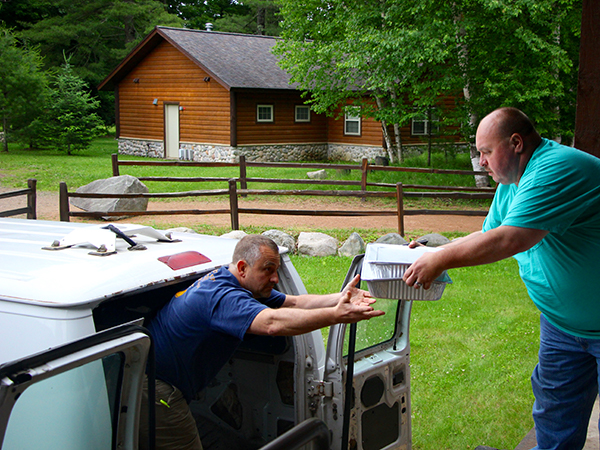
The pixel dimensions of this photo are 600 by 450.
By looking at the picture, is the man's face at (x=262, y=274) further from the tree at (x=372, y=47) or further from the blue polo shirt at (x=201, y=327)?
the tree at (x=372, y=47)

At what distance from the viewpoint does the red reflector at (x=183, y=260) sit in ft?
9.01

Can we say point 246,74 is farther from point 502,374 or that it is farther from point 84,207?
point 502,374

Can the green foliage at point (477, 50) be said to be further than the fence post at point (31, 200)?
Yes

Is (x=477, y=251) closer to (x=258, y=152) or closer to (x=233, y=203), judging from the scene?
(x=233, y=203)

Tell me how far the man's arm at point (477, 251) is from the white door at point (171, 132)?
26518mm

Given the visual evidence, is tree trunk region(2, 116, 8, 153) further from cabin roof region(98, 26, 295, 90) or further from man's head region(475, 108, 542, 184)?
man's head region(475, 108, 542, 184)

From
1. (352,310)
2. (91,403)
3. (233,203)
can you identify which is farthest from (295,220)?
(91,403)

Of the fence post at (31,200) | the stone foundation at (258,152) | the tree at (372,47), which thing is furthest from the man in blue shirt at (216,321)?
the stone foundation at (258,152)

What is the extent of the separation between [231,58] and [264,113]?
120 inches

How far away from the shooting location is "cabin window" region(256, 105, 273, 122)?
27.1 meters

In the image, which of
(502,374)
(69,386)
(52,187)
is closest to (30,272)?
(69,386)

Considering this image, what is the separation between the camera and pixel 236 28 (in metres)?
43.3

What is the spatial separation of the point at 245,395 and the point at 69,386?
66.1 inches

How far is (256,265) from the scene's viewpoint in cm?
284
